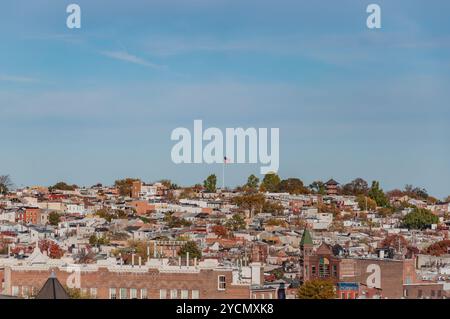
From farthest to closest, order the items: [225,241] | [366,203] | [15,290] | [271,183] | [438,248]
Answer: [271,183]
[366,203]
[438,248]
[225,241]
[15,290]

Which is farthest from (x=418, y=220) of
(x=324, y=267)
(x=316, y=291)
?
(x=316, y=291)

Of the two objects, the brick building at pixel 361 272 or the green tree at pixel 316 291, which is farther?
the brick building at pixel 361 272

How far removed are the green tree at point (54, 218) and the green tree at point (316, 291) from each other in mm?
29642

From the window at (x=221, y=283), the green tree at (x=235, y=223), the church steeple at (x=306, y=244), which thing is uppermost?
the green tree at (x=235, y=223)

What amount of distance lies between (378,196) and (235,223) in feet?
68.2

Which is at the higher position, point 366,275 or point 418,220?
point 418,220

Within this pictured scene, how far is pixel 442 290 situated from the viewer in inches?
1097

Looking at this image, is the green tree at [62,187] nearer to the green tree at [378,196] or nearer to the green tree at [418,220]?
Result: the green tree at [378,196]

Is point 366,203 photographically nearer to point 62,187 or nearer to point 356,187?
point 356,187

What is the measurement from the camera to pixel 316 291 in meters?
24.1

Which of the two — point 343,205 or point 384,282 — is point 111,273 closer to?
point 384,282

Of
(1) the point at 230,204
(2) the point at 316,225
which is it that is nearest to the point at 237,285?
(2) the point at 316,225

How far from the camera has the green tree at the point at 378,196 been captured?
7294 centimetres

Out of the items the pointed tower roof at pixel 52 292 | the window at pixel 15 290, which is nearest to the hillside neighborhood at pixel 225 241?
the window at pixel 15 290
